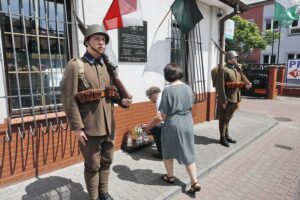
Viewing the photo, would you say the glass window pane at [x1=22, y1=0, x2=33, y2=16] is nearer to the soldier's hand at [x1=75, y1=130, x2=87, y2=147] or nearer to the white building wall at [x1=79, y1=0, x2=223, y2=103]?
the white building wall at [x1=79, y1=0, x2=223, y2=103]

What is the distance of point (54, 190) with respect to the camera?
3.31m

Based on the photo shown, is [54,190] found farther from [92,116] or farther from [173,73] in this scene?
[173,73]

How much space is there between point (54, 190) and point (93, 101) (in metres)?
1.47

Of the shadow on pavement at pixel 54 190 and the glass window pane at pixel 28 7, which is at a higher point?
the glass window pane at pixel 28 7

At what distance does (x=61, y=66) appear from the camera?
391cm

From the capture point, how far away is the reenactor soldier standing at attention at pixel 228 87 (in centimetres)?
508

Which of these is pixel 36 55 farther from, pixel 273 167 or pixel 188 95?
pixel 273 167

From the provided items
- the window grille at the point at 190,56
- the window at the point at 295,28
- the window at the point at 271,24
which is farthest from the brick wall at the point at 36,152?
the window at the point at 271,24

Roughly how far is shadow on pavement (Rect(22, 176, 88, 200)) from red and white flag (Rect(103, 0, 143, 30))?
242cm

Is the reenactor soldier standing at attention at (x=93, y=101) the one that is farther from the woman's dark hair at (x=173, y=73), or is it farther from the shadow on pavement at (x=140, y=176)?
the shadow on pavement at (x=140, y=176)

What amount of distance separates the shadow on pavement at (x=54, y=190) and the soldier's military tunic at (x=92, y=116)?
0.51 m

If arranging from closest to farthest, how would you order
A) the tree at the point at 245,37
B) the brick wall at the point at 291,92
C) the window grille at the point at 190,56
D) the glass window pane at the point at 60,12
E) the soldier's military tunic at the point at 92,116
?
the soldier's military tunic at the point at 92,116
the glass window pane at the point at 60,12
the window grille at the point at 190,56
the brick wall at the point at 291,92
the tree at the point at 245,37

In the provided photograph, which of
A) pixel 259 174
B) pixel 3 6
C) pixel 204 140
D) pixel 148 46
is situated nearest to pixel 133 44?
pixel 148 46

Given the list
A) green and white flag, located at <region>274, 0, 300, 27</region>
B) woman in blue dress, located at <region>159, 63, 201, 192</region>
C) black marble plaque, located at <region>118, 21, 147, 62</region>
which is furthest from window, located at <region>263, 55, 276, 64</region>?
woman in blue dress, located at <region>159, 63, 201, 192</region>
